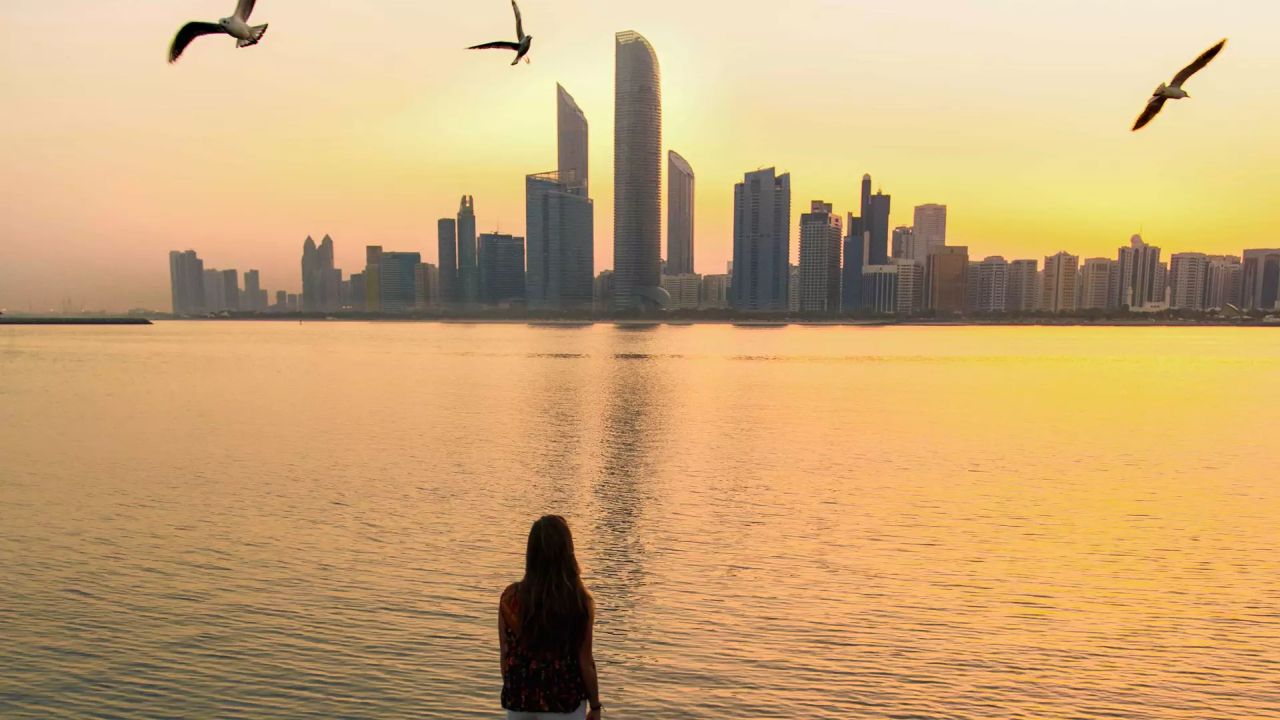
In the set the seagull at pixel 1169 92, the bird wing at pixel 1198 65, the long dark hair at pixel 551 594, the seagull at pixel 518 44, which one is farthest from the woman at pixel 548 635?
the bird wing at pixel 1198 65

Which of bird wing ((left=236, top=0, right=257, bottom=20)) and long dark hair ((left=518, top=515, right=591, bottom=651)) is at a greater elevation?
bird wing ((left=236, top=0, right=257, bottom=20))

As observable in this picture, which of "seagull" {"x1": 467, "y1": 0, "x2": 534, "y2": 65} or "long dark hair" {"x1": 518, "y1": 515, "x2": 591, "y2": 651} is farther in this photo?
"seagull" {"x1": 467, "y1": 0, "x2": 534, "y2": 65}

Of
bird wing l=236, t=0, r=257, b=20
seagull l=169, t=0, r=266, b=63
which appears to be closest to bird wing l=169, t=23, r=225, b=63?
seagull l=169, t=0, r=266, b=63

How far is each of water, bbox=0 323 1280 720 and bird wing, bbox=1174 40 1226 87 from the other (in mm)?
8240

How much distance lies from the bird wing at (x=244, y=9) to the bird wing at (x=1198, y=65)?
10502 mm

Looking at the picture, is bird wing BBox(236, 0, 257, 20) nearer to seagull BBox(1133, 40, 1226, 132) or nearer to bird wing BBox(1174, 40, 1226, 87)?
seagull BBox(1133, 40, 1226, 132)

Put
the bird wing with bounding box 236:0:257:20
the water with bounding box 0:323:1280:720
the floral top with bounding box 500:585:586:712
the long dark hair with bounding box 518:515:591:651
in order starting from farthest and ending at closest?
the water with bounding box 0:323:1280:720
the bird wing with bounding box 236:0:257:20
the floral top with bounding box 500:585:586:712
the long dark hair with bounding box 518:515:591:651

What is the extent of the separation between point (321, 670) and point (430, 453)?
22.2 metres

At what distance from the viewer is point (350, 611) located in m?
15.8

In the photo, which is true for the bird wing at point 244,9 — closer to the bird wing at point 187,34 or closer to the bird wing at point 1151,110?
the bird wing at point 187,34

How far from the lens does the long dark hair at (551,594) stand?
5.49m

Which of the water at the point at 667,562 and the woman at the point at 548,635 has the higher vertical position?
the woman at the point at 548,635

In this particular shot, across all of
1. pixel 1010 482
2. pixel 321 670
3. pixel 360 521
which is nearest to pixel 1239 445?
pixel 1010 482

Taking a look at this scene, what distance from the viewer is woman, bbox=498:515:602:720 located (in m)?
5.50
